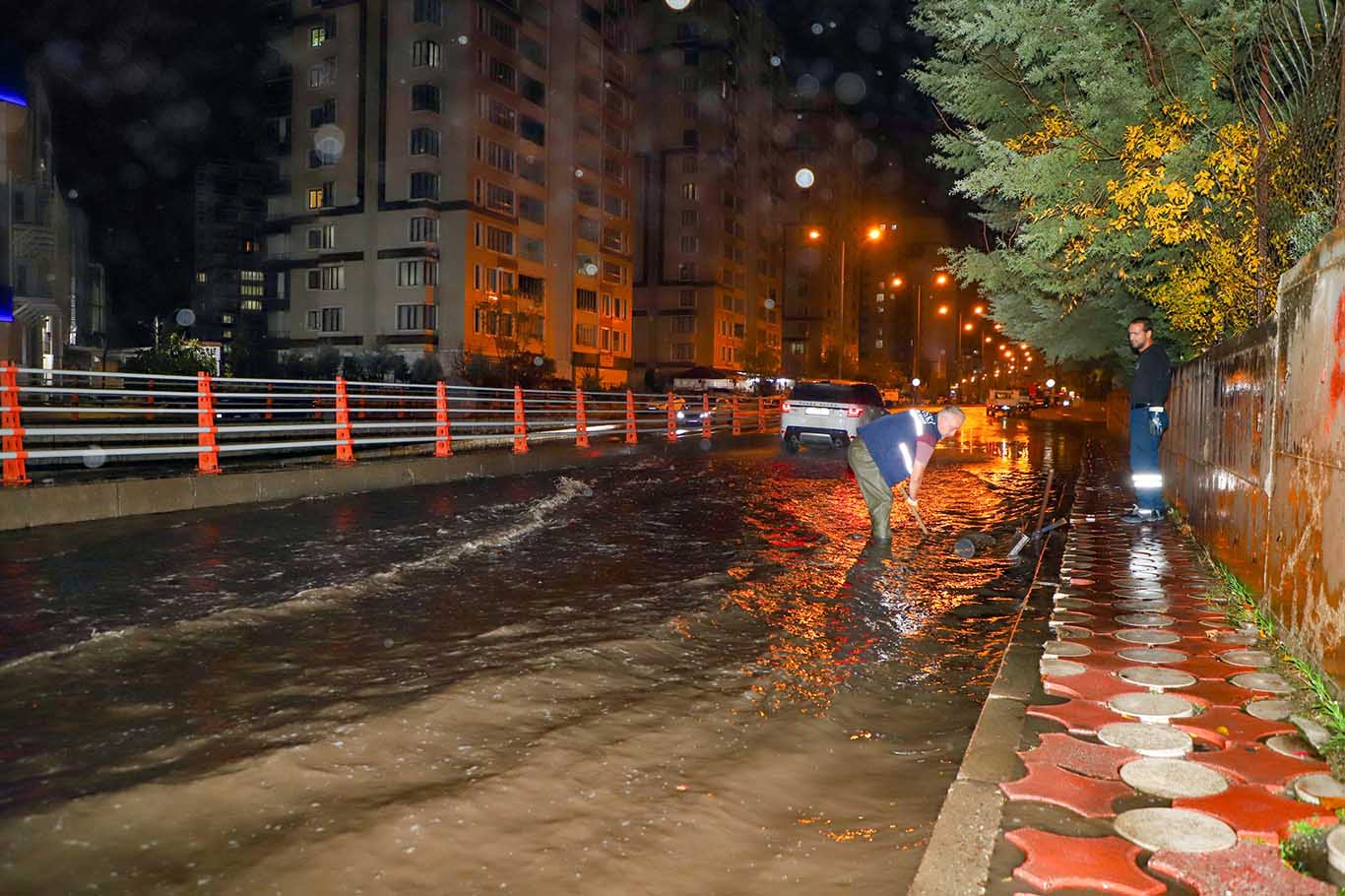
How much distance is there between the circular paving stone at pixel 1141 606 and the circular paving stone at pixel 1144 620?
117 millimetres

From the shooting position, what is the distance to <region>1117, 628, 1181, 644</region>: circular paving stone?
17.6 feet

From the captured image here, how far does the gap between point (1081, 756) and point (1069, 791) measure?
1.20 ft

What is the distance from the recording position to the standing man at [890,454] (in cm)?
869

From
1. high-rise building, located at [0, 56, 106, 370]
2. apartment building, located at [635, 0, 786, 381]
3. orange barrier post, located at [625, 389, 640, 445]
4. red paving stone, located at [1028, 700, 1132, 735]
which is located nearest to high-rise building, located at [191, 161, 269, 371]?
apartment building, located at [635, 0, 786, 381]

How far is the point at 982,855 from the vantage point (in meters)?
2.81

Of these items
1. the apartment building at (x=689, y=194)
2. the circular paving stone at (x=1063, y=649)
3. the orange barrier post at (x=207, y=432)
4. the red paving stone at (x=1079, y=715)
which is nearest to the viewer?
the red paving stone at (x=1079, y=715)

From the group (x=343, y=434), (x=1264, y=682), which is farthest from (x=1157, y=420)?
(x=343, y=434)

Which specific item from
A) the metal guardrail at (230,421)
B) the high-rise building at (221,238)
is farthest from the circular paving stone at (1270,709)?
the high-rise building at (221,238)

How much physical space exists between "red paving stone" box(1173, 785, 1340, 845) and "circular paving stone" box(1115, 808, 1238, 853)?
0.05m

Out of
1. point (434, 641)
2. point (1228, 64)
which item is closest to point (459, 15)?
point (1228, 64)

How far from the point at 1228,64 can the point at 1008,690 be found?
7.41 metres

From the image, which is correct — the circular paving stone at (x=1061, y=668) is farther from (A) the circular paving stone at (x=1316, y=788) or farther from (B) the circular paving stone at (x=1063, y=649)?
(A) the circular paving stone at (x=1316, y=788)

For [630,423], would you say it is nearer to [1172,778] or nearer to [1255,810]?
[1172,778]

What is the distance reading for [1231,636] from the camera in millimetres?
5438
